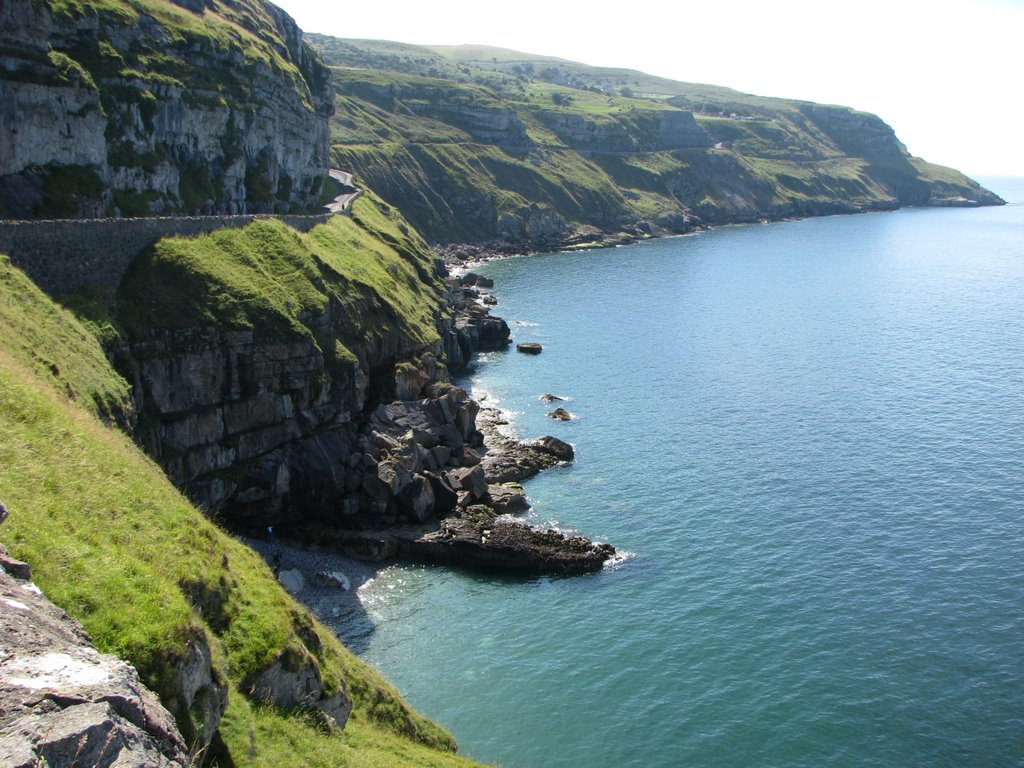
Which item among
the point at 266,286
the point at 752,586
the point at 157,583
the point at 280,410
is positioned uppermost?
the point at 266,286

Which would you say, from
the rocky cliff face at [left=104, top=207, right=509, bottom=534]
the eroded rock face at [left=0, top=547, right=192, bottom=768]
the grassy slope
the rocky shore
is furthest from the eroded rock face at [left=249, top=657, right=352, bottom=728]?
the rocky cliff face at [left=104, top=207, right=509, bottom=534]

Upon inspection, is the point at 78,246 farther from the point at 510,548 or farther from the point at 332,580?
the point at 510,548

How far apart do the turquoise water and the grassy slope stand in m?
11.4

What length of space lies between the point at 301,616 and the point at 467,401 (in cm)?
4974

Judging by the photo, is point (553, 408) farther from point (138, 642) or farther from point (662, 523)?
point (138, 642)

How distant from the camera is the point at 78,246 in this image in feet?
194

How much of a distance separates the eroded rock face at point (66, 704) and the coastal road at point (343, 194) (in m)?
102

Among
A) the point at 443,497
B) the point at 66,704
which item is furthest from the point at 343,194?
the point at 66,704

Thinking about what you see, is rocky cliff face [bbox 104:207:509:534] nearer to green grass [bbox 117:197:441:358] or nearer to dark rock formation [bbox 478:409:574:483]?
green grass [bbox 117:197:441:358]

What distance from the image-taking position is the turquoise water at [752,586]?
44.5 m

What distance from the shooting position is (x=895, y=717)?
44.7 metres

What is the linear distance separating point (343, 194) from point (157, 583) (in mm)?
121964

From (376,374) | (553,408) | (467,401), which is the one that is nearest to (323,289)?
→ (376,374)

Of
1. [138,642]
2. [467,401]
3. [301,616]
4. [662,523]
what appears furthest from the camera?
[467,401]
